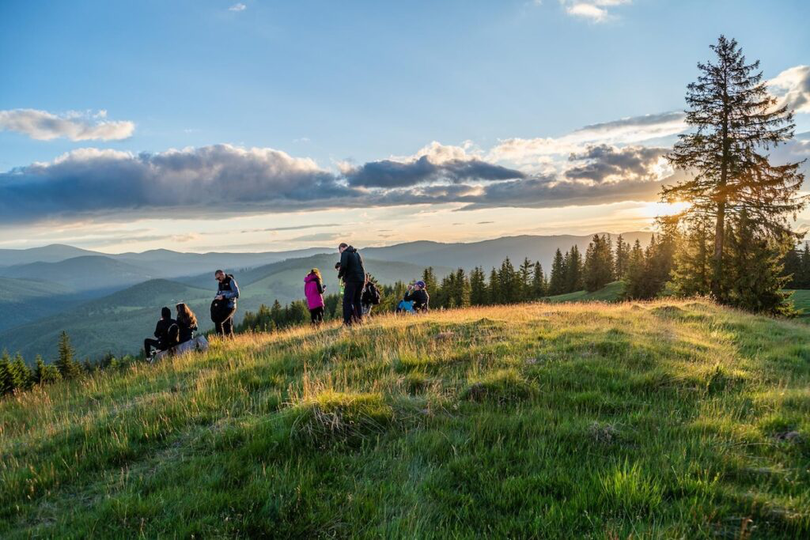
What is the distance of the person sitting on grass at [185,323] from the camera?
12.9 m

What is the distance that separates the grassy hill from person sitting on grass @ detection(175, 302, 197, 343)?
178 inches

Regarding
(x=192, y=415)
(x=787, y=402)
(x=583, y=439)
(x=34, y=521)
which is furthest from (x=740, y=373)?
(x=34, y=521)

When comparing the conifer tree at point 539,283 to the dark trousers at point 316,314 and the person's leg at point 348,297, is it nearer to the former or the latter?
the dark trousers at point 316,314

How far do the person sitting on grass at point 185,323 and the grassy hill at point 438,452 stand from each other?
453 cm

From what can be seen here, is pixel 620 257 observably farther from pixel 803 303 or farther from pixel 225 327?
pixel 225 327

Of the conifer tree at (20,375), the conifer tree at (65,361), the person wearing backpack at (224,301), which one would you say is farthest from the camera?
the conifer tree at (65,361)

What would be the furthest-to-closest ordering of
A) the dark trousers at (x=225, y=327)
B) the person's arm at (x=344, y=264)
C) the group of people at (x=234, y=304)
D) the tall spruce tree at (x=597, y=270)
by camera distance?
the tall spruce tree at (x=597, y=270), the dark trousers at (x=225, y=327), the person's arm at (x=344, y=264), the group of people at (x=234, y=304)

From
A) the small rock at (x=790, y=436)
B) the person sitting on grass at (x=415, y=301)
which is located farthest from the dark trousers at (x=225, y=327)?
the small rock at (x=790, y=436)

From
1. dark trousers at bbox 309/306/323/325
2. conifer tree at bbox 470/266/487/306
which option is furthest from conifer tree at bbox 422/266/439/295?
dark trousers at bbox 309/306/323/325

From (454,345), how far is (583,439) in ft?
15.6

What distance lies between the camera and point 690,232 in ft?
89.9

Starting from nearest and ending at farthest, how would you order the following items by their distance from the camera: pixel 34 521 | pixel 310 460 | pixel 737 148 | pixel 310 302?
pixel 34 521, pixel 310 460, pixel 310 302, pixel 737 148

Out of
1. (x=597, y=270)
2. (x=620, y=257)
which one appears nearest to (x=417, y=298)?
(x=597, y=270)

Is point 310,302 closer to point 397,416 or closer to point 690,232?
point 397,416
